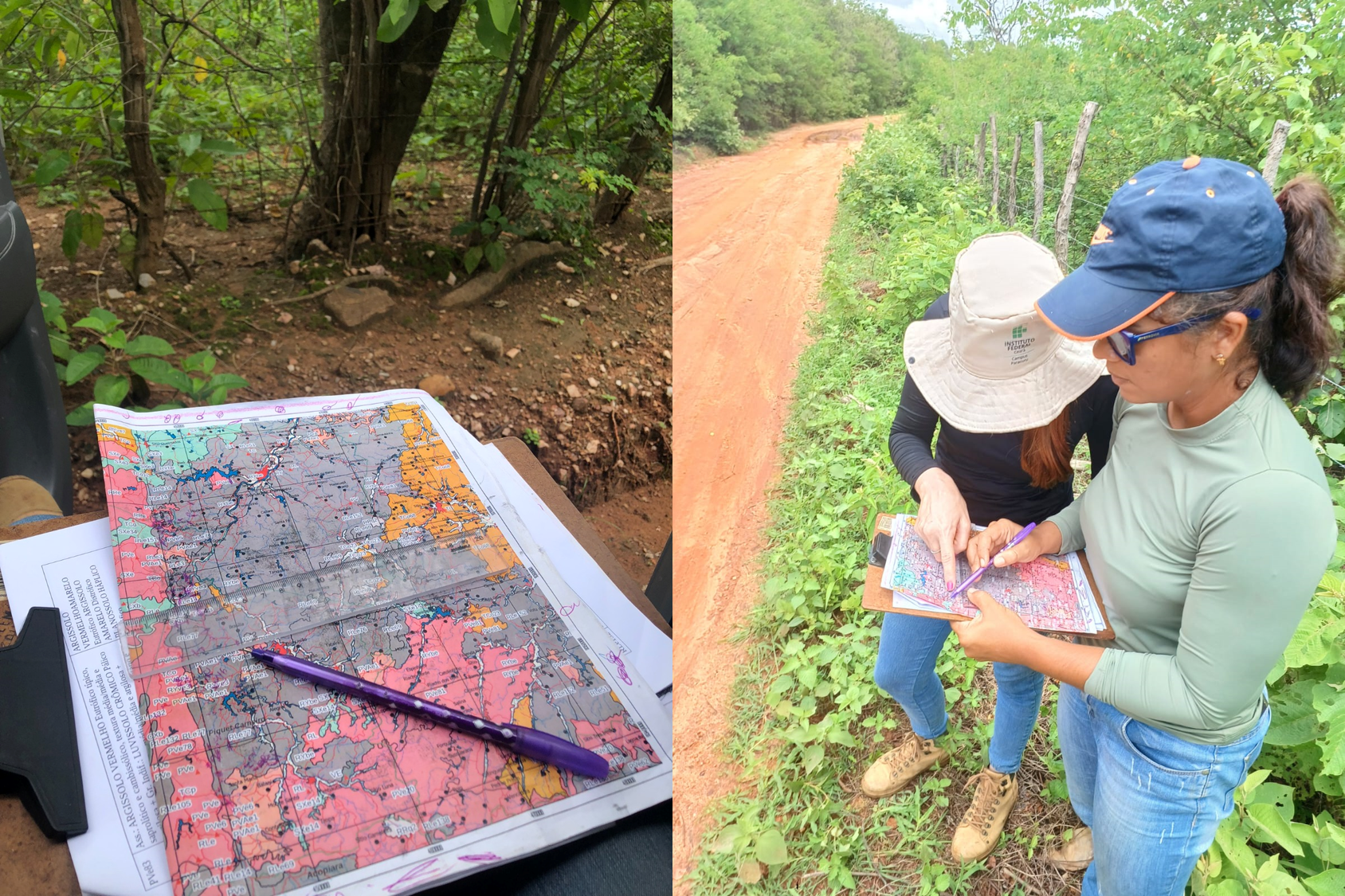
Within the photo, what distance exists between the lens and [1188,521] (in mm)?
699

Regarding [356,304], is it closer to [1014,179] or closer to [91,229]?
[91,229]

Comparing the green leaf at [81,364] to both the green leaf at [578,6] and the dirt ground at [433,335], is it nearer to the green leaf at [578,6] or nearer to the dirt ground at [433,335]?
the dirt ground at [433,335]

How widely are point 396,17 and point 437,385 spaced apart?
1123 millimetres

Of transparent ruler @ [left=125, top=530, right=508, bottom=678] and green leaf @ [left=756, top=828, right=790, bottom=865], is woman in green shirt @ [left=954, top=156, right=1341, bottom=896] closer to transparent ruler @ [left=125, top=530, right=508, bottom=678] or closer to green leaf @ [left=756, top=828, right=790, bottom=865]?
green leaf @ [left=756, top=828, right=790, bottom=865]

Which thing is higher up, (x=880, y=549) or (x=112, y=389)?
(x=880, y=549)

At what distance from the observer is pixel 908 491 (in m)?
1.11

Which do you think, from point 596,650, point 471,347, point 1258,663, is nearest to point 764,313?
point 596,650

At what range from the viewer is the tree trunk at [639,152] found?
2.52 meters

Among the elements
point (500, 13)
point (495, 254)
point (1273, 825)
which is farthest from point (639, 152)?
point (1273, 825)

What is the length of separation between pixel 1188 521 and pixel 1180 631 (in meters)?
0.09

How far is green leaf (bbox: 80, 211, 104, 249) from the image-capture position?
2.17m

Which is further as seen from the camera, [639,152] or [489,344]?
[639,152]

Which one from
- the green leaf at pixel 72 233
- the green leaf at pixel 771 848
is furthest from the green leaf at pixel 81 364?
the green leaf at pixel 771 848

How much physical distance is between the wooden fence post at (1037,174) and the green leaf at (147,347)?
1.85 m
